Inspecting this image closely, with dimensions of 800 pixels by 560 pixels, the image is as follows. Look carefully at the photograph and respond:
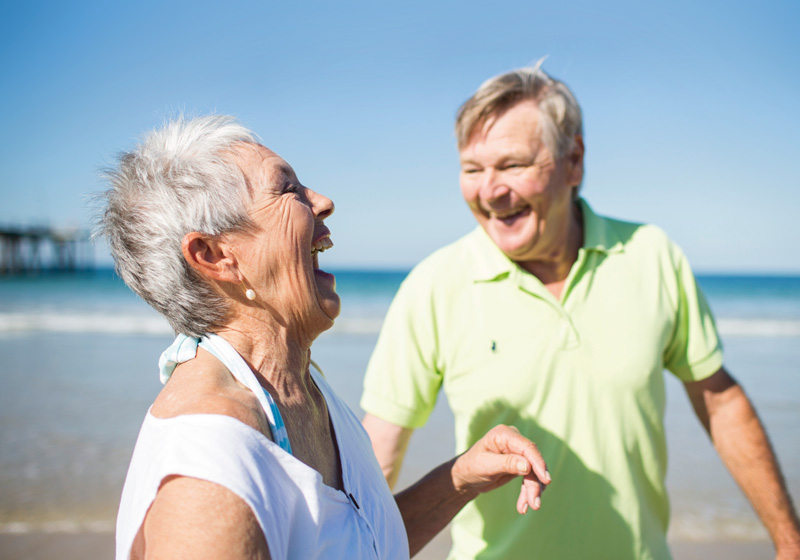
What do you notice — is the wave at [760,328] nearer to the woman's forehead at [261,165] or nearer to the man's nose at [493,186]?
the man's nose at [493,186]

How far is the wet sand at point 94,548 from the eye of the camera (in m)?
3.90

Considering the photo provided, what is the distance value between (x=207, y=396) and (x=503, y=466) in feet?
2.76

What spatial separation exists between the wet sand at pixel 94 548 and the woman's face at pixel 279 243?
10.8ft

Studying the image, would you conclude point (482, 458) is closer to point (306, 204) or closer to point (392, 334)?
point (392, 334)

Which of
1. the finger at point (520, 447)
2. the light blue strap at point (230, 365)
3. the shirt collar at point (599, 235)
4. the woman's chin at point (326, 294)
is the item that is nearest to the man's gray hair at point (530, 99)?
the shirt collar at point (599, 235)

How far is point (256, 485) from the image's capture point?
3.23 ft

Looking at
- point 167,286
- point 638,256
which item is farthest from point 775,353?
point 167,286

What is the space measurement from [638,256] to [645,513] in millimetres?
945

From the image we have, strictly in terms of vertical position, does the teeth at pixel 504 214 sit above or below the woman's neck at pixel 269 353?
above

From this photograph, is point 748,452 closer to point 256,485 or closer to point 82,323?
point 256,485

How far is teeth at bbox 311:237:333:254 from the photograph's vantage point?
1.47 meters

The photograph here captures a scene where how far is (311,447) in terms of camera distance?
4.38 ft

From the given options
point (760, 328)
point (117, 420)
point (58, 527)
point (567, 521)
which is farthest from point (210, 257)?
point (760, 328)

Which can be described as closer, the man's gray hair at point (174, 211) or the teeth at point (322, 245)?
the man's gray hair at point (174, 211)
